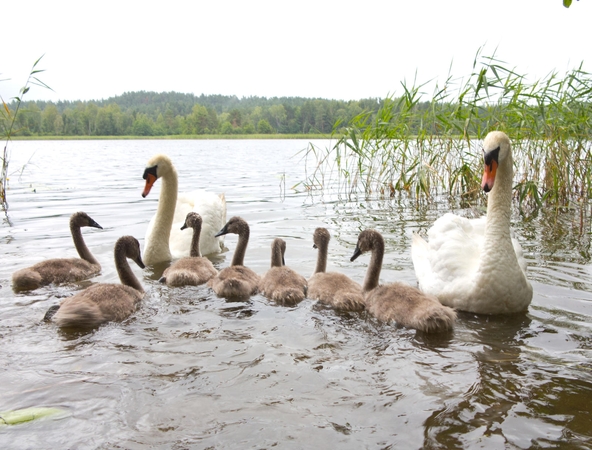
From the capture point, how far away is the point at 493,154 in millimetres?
5777

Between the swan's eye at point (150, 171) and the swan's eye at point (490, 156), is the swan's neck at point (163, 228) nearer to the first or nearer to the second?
the swan's eye at point (150, 171)

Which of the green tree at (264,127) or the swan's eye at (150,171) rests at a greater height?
the green tree at (264,127)

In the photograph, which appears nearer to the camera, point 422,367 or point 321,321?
point 422,367

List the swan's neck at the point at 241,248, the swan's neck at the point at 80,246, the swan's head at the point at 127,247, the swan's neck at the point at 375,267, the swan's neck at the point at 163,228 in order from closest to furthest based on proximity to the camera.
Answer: the swan's neck at the point at 375,267 < the swan's head at the point at 127,247 < the swan's neck at the point at 241,248 < the swan's neck at the point at 80,246 < the swan's neck at the point at 163,228

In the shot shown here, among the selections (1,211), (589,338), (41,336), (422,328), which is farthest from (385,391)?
(1,211)

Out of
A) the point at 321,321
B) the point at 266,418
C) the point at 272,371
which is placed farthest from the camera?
the point at 321,321

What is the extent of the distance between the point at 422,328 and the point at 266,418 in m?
1.96

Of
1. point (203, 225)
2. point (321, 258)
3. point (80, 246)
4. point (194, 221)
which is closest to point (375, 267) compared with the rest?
point (321, 258)

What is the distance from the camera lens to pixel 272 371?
409cm

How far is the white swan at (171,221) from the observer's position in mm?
7969

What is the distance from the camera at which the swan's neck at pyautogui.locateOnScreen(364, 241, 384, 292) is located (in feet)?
19.7

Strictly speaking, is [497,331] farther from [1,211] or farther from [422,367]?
[1,211]

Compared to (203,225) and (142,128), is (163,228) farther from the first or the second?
(142,128)

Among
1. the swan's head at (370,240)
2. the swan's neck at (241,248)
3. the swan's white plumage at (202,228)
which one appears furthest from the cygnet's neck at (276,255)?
the swan's white plumage at (202,228)
